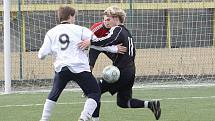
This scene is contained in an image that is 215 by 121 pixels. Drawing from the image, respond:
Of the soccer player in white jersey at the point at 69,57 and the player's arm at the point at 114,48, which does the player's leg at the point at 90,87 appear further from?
the player's arm at the point at 114,48

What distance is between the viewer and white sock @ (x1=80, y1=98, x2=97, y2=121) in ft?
24.5

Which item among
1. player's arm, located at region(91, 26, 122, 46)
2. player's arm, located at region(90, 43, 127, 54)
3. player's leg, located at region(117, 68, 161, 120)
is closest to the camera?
player's arm, located at region(91, 26, 122, 46)

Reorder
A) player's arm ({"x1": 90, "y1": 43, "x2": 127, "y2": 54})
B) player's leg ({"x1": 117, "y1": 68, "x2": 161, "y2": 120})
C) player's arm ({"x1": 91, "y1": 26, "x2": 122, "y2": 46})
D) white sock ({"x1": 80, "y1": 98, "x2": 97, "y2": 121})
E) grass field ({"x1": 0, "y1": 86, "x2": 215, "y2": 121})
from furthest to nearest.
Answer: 1. grass field ({"x1": 0, "y1": 86, "x2": 215, "y2": 121})
2. player's leg ({"x1": 117, "y1": 68, "x2": 161, "y2": 120})
3. player's arm ({"x1": 90, "y1": 43, "x2": 127, "y2": 54})
4. player's arm ({"x1": 91, "y1": 26, "x2": 122, "y2": 46})
5. white sock ({"x1": 80, "y1": 98, "x2": 97, "y2": 121})

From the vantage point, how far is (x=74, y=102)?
461 inches

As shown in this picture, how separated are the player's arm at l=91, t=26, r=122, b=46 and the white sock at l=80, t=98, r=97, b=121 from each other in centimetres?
81

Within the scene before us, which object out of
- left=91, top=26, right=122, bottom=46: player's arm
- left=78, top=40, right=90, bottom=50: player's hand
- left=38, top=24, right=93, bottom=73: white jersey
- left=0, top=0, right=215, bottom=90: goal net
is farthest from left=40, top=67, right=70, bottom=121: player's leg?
left=0, top=0, right=215, bottom=90: goal net

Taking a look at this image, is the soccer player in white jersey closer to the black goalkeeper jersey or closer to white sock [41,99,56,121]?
white sock [41,99,56,121]

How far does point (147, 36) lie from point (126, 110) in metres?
7.36

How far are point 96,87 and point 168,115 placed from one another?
7.27 ft

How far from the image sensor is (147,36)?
17.5m

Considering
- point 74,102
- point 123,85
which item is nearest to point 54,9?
point 74,102

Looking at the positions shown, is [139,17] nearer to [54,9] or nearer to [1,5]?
[54,9]

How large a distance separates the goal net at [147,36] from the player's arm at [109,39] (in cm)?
799

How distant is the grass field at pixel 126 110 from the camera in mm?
9398
